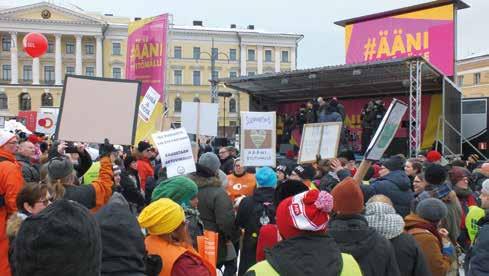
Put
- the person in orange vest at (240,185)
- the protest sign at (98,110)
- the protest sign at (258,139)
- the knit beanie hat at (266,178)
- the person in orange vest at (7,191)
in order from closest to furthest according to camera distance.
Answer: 1. the person in orange vest at (7,191)
2. the knit beanie hat at (266,178)
3. the protest sign at (98,110)
4. the person in orange vest at (240,185)
5. the protest sign at (258,139)

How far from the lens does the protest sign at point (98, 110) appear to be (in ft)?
20.3

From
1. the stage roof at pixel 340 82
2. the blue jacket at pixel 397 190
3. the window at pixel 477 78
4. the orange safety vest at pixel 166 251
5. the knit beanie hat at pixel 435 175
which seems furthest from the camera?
the window at pixel 477 78

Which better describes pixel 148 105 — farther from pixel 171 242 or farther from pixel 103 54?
pixel 103 54

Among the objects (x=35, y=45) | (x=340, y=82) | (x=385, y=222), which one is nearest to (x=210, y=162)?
(x=385, y=222)

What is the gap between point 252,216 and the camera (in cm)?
518

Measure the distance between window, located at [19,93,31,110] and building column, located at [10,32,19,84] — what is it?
2.01 metres

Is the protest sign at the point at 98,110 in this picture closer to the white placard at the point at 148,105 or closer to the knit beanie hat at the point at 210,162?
the knit beanie hat at the point at 210,162

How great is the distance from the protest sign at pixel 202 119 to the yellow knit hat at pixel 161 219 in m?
6.92

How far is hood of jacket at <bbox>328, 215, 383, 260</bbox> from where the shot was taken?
10.1ft

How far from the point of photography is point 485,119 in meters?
18.2

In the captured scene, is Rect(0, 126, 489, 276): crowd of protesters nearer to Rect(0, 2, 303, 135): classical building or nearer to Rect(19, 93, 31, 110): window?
Rect(0, 2, 303, 135): classical building

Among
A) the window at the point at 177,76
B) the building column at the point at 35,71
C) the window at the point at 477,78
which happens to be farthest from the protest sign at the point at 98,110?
the window at the point at 177,76

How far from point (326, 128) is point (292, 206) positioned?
6.23 metres

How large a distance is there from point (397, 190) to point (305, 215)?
331cm
